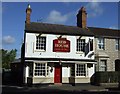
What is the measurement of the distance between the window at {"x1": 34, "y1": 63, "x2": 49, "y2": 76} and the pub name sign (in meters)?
2.31

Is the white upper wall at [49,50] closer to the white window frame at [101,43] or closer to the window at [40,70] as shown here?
the window at [40,70]

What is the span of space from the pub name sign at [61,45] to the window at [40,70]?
2.31m

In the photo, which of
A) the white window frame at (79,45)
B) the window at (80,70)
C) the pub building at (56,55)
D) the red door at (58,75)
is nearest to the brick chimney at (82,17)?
the pub building at (56,55)

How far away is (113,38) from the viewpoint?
33500mm

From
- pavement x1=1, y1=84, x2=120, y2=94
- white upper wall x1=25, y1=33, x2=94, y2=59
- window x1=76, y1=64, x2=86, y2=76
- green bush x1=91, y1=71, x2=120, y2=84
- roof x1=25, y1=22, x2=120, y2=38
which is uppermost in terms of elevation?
roof x1=25, y1=22, x2=120, y2=38

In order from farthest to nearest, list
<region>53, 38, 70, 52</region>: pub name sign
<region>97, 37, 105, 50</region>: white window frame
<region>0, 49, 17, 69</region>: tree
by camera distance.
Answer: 1. <region>0, 49, 17, 69</region>: tree
2. <region>97, 37, 105, 50</region>: white window frame
3. <region>53, 38, 70, 52</region>: pub name sign

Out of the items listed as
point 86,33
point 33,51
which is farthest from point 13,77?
point 86,33

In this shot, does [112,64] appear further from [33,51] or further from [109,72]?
[33,51]

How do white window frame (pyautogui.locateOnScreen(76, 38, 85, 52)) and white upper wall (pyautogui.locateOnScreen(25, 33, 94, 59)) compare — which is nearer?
white upper wall (pyautogui.locateOnScreen(25, 33, 94, 59))

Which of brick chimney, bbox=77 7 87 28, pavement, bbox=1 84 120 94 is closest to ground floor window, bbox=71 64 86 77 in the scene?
pavement, bbox=1 84 120 94

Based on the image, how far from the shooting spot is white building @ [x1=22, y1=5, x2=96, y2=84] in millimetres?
28156

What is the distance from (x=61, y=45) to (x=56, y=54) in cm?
120

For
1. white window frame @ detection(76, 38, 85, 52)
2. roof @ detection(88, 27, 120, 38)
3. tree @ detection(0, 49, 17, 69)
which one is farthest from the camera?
tree @ detection(0, 49, 17, 69)

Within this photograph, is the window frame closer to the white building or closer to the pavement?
the white building
